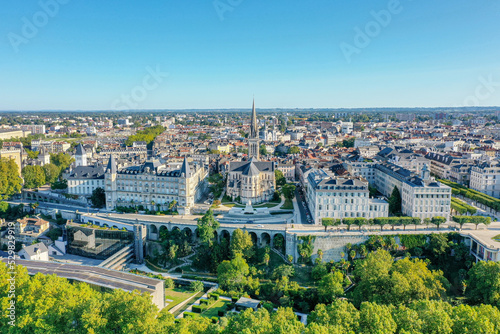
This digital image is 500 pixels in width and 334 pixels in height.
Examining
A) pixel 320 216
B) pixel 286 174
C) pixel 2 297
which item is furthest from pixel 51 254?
pixel 286 174

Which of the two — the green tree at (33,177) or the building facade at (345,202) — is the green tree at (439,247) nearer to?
the building facade at (345,202)

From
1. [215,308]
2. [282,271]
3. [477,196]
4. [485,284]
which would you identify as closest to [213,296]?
[215,308]

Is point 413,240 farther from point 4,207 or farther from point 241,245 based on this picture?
point 4,207

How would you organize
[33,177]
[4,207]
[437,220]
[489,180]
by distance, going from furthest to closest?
[33,177] → [489,180] → [4,207] → [437,220]

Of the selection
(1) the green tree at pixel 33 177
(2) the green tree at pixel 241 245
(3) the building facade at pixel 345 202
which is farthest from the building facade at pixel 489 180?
(1) the green tree at pixel 33 177

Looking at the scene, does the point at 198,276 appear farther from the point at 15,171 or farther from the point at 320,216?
the point at 15,171

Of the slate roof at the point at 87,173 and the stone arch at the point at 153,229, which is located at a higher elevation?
the slate roof at the point at 87,173
